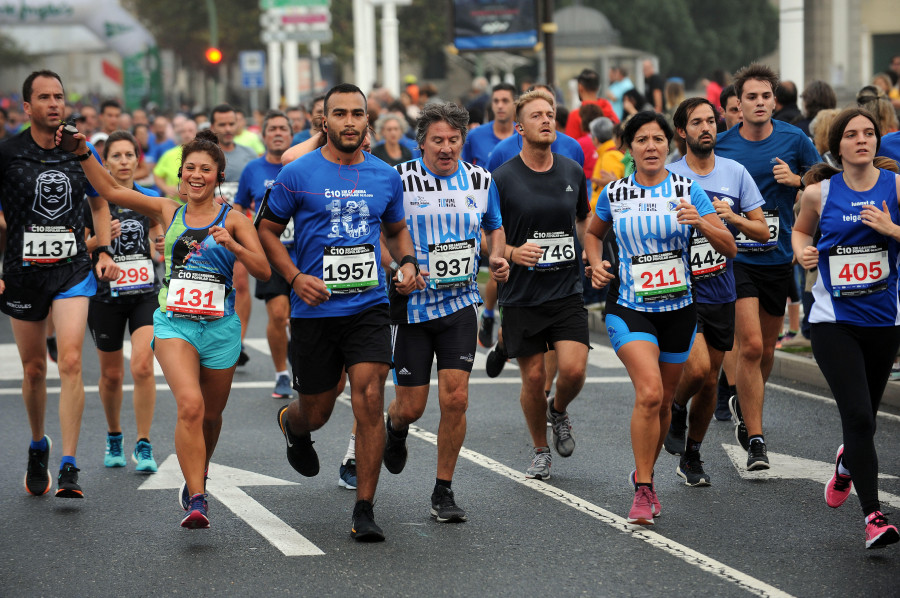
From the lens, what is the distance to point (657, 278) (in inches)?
275

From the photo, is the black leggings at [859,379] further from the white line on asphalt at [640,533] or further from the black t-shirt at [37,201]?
the black t-shirt at [37,201]

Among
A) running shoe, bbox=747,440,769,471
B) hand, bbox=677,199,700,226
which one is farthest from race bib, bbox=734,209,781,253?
hand, bbox=677,199,700,226

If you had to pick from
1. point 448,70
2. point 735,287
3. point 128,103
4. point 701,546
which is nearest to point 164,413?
point 735,287

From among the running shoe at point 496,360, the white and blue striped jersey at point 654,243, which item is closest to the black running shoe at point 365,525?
the white and blue striped jersey at point 654,243

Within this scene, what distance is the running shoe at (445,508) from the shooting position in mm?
Result: 6840

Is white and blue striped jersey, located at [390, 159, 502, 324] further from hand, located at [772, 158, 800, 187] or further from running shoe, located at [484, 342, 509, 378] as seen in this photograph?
running shoe, located at [484, 342, 509, 378]

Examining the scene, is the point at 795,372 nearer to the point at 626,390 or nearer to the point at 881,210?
the point at 626,390

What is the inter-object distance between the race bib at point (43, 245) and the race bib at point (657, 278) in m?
3.15

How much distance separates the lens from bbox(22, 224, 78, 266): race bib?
7.70m

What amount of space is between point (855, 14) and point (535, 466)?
47.3m

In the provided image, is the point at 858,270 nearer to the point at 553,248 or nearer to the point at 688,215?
the point at 688,215

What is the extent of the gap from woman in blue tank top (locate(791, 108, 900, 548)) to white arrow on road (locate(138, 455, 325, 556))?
8.15 feet

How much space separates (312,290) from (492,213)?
4.42 feet

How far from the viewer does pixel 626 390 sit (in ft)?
35.8
